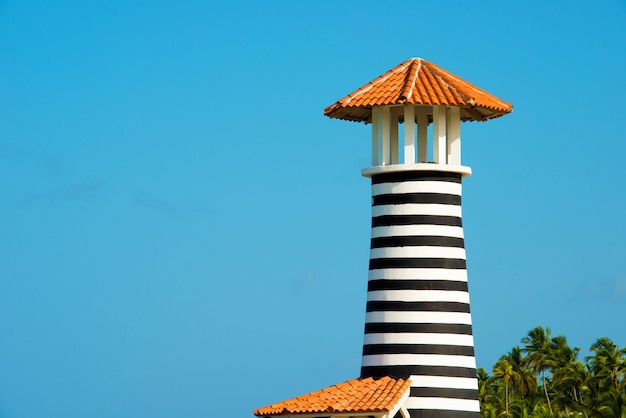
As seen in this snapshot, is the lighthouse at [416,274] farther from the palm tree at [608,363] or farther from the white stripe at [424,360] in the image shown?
the palm tree at [608,363]

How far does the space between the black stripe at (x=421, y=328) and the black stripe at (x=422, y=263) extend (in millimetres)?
1405

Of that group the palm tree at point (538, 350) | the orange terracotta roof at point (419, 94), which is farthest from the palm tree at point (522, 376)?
the orange terracotta roof at point (419, 94)

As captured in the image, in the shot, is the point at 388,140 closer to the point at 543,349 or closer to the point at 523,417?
the point at 523,417

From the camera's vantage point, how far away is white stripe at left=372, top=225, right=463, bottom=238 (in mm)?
34969

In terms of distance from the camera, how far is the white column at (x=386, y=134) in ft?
119

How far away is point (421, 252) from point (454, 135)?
3471mm

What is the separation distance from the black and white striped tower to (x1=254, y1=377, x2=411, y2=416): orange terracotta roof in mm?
645

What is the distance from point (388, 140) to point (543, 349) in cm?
7639

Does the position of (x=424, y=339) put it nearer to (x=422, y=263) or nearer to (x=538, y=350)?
(x=422, y=263)

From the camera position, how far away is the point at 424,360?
34.5 metres

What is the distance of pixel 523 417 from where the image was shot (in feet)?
275

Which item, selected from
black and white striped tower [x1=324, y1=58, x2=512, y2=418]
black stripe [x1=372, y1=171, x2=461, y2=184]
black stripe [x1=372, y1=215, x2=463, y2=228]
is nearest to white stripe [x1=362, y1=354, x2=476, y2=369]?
black and white striped tower [x1=324, y1=58, x2=512, y2=418]

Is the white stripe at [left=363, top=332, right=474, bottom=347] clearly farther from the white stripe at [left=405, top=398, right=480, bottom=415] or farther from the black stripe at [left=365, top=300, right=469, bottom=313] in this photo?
the white stripe at [left=405, top=398, right=480, bottom=415]

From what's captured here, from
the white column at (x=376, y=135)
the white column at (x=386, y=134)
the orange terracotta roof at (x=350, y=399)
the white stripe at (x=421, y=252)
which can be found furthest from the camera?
the white column at (x=376, y=135)
